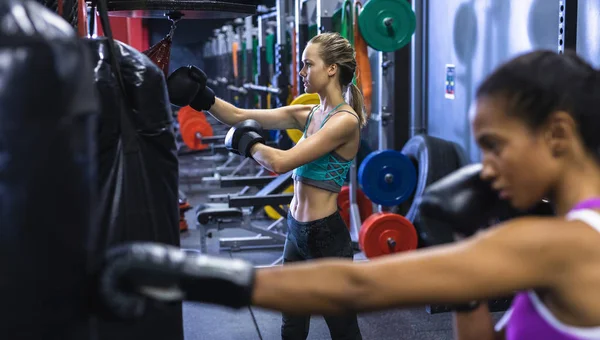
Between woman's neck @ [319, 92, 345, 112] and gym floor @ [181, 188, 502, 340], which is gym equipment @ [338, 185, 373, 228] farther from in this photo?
woman's neck @ [319, 92, 345, 112]

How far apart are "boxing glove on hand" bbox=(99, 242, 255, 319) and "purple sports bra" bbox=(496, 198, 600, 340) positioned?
46cm

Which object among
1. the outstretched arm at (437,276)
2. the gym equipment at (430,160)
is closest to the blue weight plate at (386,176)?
the gym equipment at (430,160)

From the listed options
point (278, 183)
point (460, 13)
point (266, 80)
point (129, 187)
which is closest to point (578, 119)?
point (129, 187)

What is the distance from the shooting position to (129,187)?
140 centimetres

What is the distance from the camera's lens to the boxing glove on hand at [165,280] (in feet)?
3.08

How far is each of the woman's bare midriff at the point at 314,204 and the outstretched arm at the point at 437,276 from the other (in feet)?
6.24

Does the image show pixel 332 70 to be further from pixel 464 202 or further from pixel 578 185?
pixel 578 185

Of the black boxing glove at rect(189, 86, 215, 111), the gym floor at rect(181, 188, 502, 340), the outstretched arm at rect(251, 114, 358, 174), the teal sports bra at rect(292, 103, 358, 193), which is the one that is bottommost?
the gym floor at rect(181, 188, 502, 340)

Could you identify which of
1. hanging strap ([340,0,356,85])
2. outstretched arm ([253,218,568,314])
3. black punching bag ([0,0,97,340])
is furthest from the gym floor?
black punching bag ([0,0,97,340])

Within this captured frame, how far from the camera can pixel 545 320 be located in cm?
110

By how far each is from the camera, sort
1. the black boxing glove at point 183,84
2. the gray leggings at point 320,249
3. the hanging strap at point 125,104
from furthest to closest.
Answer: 1. the gray leggings at point 320,249
2. the black boxing glove at point 183,84
3. the hanging strap at point 125,104

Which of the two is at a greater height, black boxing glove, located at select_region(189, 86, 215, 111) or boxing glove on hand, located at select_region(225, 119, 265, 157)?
black boxing glove, located at select_region(189, 86, 215, 111)

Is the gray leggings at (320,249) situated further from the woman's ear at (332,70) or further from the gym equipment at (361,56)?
the gym equipment at (361,56)

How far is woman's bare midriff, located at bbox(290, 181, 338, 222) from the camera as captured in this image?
2941mm
